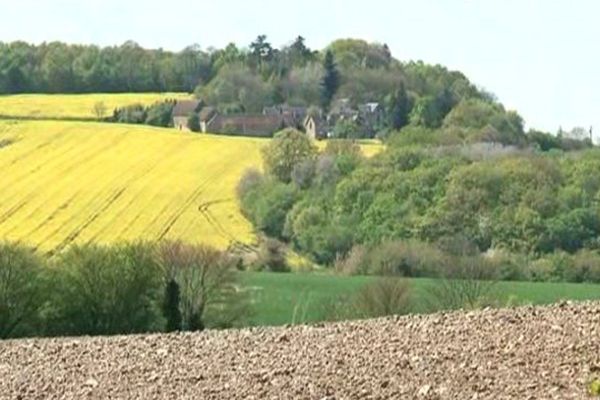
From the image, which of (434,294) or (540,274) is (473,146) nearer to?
(540,274)

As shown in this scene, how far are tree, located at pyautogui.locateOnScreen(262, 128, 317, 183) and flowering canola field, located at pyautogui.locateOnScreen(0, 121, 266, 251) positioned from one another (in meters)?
1.25

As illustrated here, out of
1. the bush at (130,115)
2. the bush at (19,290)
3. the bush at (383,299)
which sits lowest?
the bush at (130,115)

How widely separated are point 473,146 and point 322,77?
33449mm

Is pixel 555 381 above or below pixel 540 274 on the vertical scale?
above

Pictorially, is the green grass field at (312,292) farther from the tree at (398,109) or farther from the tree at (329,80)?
the tree at (329,80)

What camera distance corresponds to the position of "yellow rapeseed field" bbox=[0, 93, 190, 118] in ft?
286

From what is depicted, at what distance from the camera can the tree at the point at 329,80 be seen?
322 ft

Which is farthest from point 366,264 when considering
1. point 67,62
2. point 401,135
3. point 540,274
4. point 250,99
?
point 67,62

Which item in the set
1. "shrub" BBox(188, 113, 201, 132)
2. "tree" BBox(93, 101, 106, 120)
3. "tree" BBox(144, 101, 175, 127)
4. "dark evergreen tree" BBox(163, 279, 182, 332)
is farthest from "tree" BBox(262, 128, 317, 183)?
"dark evergreen tree" BBox(163, 279, 182, 332)

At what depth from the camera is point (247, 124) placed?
283 ft

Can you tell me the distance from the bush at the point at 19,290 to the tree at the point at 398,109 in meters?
49.9

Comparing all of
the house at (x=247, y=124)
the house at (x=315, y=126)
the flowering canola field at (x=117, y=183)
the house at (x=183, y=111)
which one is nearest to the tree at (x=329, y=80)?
the house at (x=315, y=126)

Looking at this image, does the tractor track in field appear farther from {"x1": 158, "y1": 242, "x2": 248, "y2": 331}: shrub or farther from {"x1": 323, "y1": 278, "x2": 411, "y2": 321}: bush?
{"x1": 323, "y1": 278, "x2": 411, "y2": 321}: bush

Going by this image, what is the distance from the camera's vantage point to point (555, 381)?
9.81m
